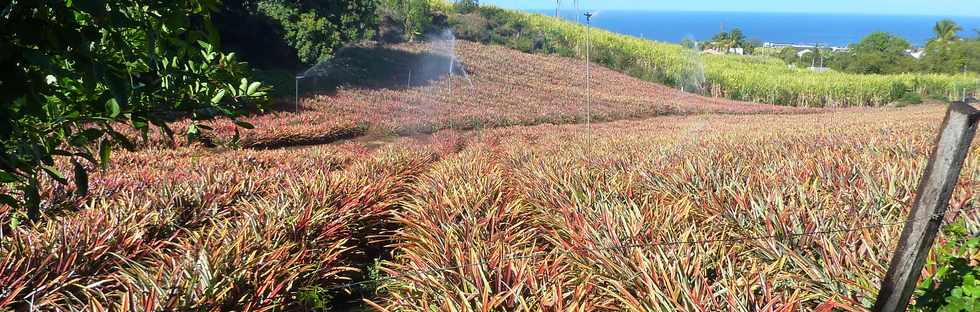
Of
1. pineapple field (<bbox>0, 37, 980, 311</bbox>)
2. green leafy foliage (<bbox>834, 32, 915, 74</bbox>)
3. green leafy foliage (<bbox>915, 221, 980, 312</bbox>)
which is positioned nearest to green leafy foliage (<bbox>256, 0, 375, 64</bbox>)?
pineapple field (<bbox>0, 37, 980, 311</bbox>)

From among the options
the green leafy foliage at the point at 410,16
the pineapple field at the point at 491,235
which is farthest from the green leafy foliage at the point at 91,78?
the green leafy foliage at the point at 410,16

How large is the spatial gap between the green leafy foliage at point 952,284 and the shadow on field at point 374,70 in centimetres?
1915

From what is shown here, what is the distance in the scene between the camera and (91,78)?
1248 millimetres

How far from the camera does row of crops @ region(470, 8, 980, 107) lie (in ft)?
118

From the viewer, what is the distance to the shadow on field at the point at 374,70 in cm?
2209

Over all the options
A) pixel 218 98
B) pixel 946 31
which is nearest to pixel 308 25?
pixel 218 98

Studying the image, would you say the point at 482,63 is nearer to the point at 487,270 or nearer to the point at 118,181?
the point at 118,181

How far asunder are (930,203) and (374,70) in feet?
77.9

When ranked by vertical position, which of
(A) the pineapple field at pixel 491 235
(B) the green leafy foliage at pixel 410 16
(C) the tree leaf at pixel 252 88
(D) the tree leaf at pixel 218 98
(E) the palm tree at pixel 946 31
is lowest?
(A) the pineapple field at pixel 491 235

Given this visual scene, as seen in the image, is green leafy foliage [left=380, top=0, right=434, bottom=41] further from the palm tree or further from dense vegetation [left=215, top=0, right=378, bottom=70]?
the palm tree

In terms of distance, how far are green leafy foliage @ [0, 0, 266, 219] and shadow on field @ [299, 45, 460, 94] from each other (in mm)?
18830

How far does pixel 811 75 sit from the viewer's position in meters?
39.6

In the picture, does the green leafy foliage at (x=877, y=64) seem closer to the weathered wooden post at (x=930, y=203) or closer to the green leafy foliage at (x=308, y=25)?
the green leafy foliage at (x=308, y=25)

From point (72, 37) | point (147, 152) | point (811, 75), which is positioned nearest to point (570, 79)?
point (811, 75)
